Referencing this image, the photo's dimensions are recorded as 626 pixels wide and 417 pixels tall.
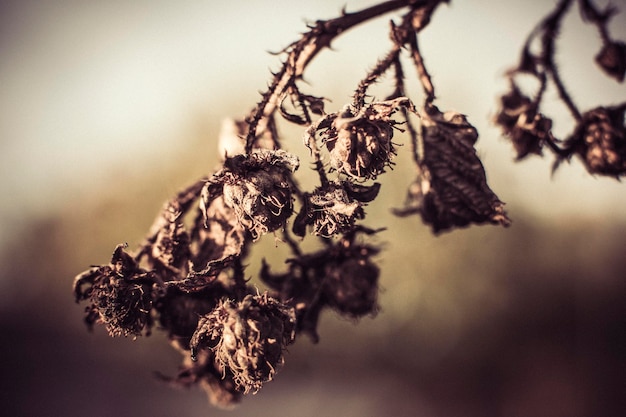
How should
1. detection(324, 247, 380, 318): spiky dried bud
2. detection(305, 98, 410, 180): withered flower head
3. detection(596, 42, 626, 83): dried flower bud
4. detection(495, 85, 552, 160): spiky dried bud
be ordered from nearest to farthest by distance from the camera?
detection(305, 98, 410, 180): withered flower head
detection(596, 42, 626, 83): dried flower bud
detection(495, 85, 552, 160): spiky dried bud
detection(324, 247, 380, 318): spiky dried bud

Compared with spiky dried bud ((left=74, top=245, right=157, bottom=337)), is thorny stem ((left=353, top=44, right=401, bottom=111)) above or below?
above

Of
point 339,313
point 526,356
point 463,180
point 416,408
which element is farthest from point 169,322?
point 526,356

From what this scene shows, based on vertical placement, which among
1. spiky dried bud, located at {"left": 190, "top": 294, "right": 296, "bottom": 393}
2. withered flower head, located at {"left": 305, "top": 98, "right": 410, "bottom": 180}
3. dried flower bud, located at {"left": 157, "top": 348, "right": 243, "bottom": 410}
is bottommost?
dried flower bud, located at {"left": 157, "top": 348, "right": 243, "bottom": 410}

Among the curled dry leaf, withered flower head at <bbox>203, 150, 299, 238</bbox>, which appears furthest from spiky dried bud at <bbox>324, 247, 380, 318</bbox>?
withered flower head at <bbox>203, 150, 299, 238</bbox>

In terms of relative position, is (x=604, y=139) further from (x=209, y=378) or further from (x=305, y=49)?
(x=209, y=378)

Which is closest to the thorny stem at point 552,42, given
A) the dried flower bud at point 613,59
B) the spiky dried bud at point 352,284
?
the dried flower bud at point 613,59

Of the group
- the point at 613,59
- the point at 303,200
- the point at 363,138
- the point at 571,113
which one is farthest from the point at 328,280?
the point at 613,59

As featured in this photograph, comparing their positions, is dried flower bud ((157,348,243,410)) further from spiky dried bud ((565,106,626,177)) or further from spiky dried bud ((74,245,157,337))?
spiky dried bud ((565,106,626,177))

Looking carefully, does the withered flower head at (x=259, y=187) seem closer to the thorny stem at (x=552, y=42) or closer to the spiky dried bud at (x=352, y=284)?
the spiky dried bud at (x=352, y=284)

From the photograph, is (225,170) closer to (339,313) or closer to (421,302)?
(339,313)
